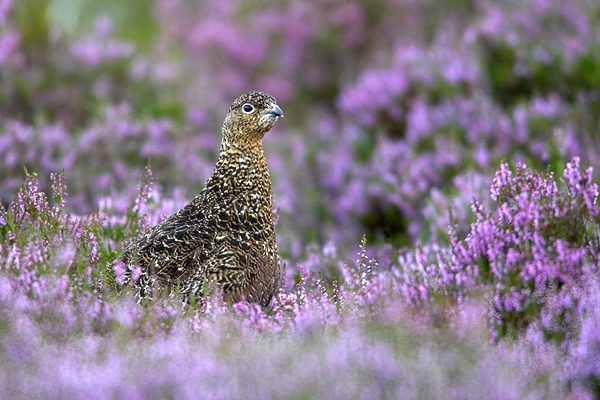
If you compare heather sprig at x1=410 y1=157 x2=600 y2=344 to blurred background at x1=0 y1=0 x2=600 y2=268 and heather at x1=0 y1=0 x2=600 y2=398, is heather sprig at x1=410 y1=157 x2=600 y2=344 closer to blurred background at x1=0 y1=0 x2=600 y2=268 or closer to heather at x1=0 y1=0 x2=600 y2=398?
heather at x1=0 y1=0 x2=600 y2=398

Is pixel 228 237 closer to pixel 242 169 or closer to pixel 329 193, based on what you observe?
pixel 242 169

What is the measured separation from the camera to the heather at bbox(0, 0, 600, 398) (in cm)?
262

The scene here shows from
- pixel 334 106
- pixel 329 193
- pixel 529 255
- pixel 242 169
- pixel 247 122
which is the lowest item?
pixel 529 255

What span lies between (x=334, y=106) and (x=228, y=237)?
6829 millimetres

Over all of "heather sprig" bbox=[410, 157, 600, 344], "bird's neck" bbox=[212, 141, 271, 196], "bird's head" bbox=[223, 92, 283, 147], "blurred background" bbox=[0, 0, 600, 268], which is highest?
"blurred background" bbox=[0, 0, 600, 268]

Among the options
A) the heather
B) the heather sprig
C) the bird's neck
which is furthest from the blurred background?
the heather sprig

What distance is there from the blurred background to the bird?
1.12 m

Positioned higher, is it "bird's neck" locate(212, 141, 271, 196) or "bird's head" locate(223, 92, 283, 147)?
"bird's head" locate(223, 92, 283, 147)

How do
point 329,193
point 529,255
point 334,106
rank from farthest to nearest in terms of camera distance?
point 334,106, point 329,193, point 529,255

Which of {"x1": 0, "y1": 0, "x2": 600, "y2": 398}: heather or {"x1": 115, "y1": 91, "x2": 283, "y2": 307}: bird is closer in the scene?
{"x1": 0, "y1": 0, "x2": 600, "y2": 398}: heather

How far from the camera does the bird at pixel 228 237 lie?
3.47 m

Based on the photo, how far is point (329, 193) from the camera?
7816 mm

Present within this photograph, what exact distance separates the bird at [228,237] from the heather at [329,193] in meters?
0.14

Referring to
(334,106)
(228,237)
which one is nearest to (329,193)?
(334,106)
